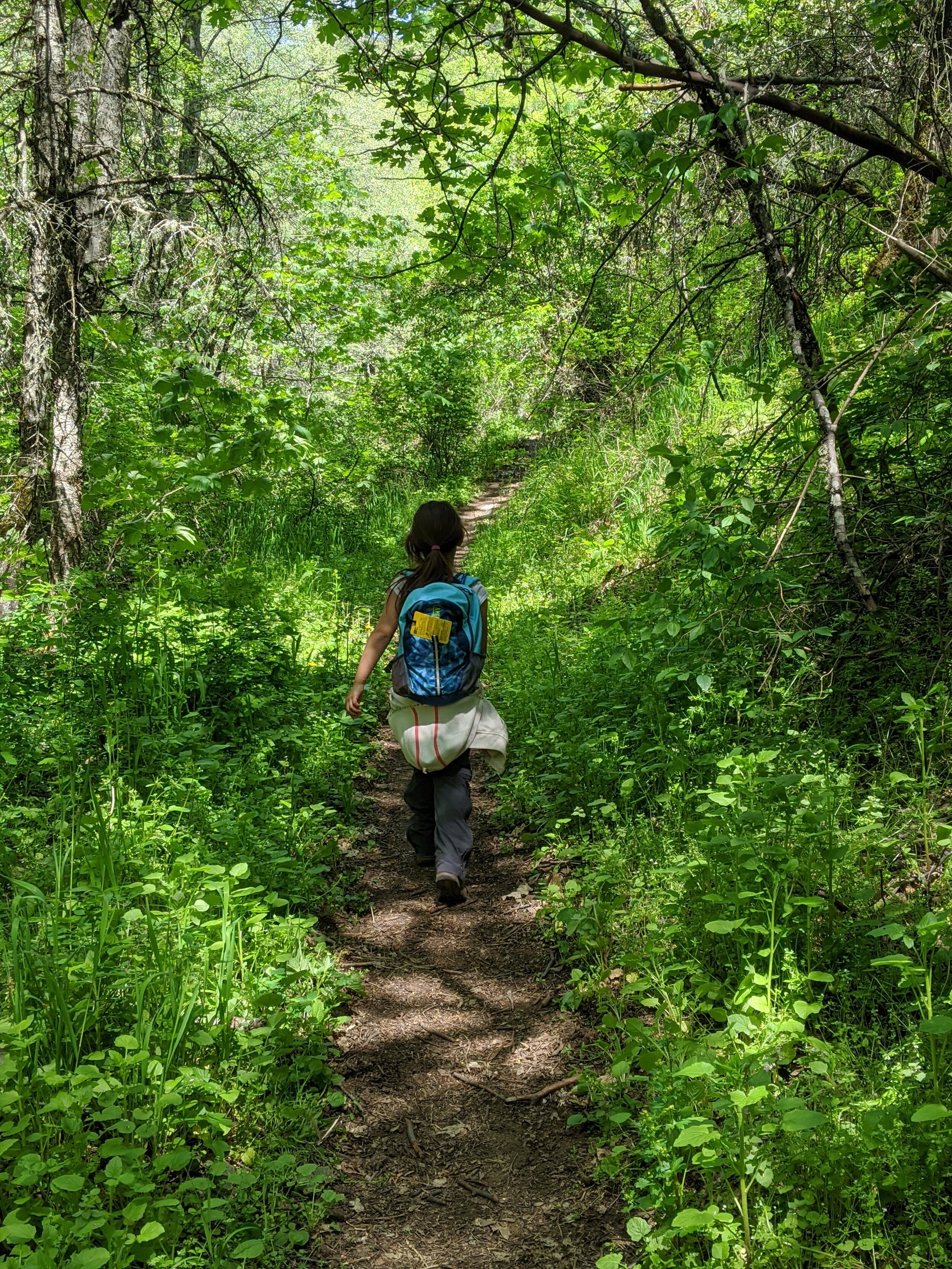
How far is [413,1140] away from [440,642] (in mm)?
2083

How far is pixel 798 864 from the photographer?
9.31 feet

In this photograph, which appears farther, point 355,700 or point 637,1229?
point 355,700

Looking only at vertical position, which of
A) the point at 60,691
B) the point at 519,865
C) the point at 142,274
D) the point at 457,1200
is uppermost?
the point at 142,274

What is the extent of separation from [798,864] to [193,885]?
2175mm

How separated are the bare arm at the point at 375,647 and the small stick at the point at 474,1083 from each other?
1819 mm

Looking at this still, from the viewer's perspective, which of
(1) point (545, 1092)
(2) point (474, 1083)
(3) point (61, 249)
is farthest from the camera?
(3) point (61, 249)

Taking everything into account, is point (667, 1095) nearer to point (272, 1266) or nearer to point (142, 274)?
point (272, 1266)

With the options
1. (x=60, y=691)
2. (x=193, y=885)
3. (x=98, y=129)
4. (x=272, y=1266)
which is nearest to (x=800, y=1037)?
(x=272, y=1266)

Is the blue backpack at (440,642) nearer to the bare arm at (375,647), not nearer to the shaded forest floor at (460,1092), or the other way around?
the bare arm at (375,647)

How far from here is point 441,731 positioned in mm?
4176

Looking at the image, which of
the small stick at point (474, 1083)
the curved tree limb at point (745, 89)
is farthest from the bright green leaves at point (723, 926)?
the curved tree limb at point (745, 89)

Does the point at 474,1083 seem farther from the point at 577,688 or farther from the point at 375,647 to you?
the point at 577,688

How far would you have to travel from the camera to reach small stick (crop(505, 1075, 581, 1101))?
9.45ft

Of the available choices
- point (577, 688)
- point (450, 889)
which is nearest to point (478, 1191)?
point (450, 889)
